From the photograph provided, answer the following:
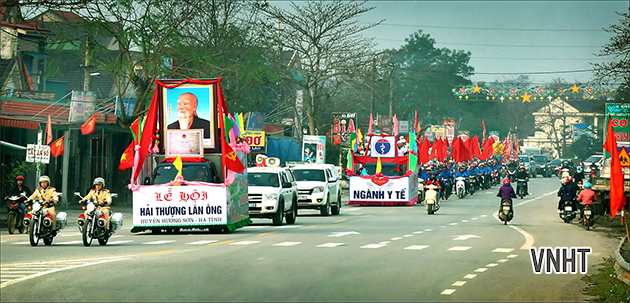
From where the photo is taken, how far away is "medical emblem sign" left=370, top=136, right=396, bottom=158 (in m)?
39.8

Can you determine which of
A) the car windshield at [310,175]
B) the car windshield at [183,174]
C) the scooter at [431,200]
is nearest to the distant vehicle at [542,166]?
the scooter at [431,200]

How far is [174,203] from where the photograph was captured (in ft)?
71.1

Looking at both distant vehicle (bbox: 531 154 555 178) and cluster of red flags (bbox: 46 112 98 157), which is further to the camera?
distant vehicle (bbox: 531 154 555 178)

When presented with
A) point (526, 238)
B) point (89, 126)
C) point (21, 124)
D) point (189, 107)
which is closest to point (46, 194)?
point (189, 107)

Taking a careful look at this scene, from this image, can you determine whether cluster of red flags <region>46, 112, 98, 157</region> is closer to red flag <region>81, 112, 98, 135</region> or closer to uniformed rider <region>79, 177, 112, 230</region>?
red flag <region>81, 112, 98, 135</region>

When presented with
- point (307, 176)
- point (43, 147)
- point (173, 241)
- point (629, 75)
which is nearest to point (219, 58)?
point (307, 176)

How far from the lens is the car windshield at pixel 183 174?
22.2 meters

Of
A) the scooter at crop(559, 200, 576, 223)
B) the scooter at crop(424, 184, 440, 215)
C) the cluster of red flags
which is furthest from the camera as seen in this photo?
the scooter at crop(424, 184, 440, 215)

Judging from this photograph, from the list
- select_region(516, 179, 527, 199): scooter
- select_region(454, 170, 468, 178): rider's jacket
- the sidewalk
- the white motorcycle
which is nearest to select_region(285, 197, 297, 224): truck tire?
the sidewalk

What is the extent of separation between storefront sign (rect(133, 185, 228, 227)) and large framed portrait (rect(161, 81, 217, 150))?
1755 mm

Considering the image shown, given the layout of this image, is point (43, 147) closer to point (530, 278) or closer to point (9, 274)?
point (9, 274)

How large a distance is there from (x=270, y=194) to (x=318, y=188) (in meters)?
6.55

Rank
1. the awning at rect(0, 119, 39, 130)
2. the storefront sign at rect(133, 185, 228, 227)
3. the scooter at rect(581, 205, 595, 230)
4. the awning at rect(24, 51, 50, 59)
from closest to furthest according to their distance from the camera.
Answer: the storefront sign at rect(133, 185, 228, 227), the scooter at rect(581, 205, 595, 230), the awning at rect(0, 119, 39, 130), the awning at rect(24, 51, 50, 59)

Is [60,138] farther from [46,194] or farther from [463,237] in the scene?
[463,237]
